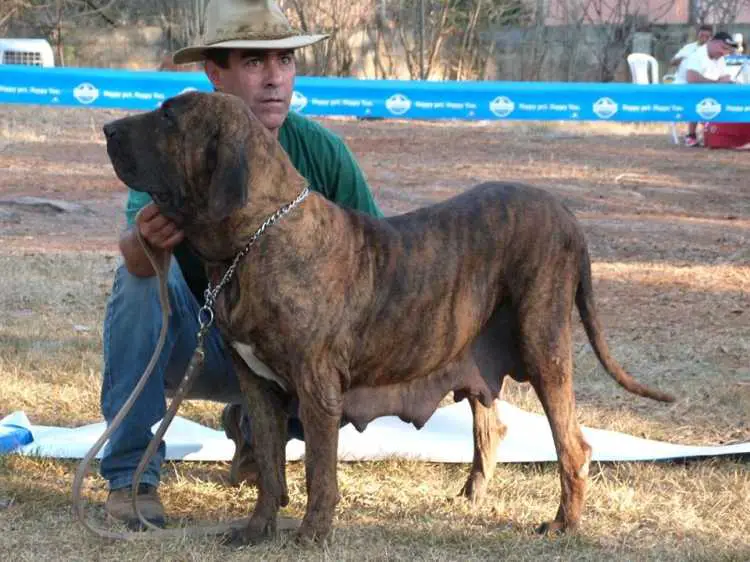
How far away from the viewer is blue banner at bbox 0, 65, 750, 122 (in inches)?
518

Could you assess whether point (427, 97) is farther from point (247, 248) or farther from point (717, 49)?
point (247, 248)

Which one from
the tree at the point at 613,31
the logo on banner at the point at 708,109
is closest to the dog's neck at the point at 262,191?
the logo on banner at the point at 708,109

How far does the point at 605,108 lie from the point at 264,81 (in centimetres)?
1009

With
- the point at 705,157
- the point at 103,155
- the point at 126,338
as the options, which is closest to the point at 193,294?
the point at 126,338

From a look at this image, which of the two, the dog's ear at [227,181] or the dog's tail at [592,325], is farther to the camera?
the dog's tail at [592,325]

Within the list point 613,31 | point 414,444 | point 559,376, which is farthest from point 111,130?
point 613,31

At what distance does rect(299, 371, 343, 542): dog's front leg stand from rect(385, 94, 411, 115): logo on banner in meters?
10.3

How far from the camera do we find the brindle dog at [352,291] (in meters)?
3.75

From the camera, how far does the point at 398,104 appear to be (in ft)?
46.5

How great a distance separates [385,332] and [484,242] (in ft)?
1.52

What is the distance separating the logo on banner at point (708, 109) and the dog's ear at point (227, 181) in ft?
37.1

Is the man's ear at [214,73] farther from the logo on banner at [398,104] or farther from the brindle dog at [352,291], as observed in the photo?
the logo on banner at [398,104]

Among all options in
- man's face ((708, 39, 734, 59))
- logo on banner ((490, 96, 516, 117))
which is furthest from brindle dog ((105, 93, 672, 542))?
man's face ((708, 39, 734, 59))

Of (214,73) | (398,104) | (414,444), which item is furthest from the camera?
(398,104)
